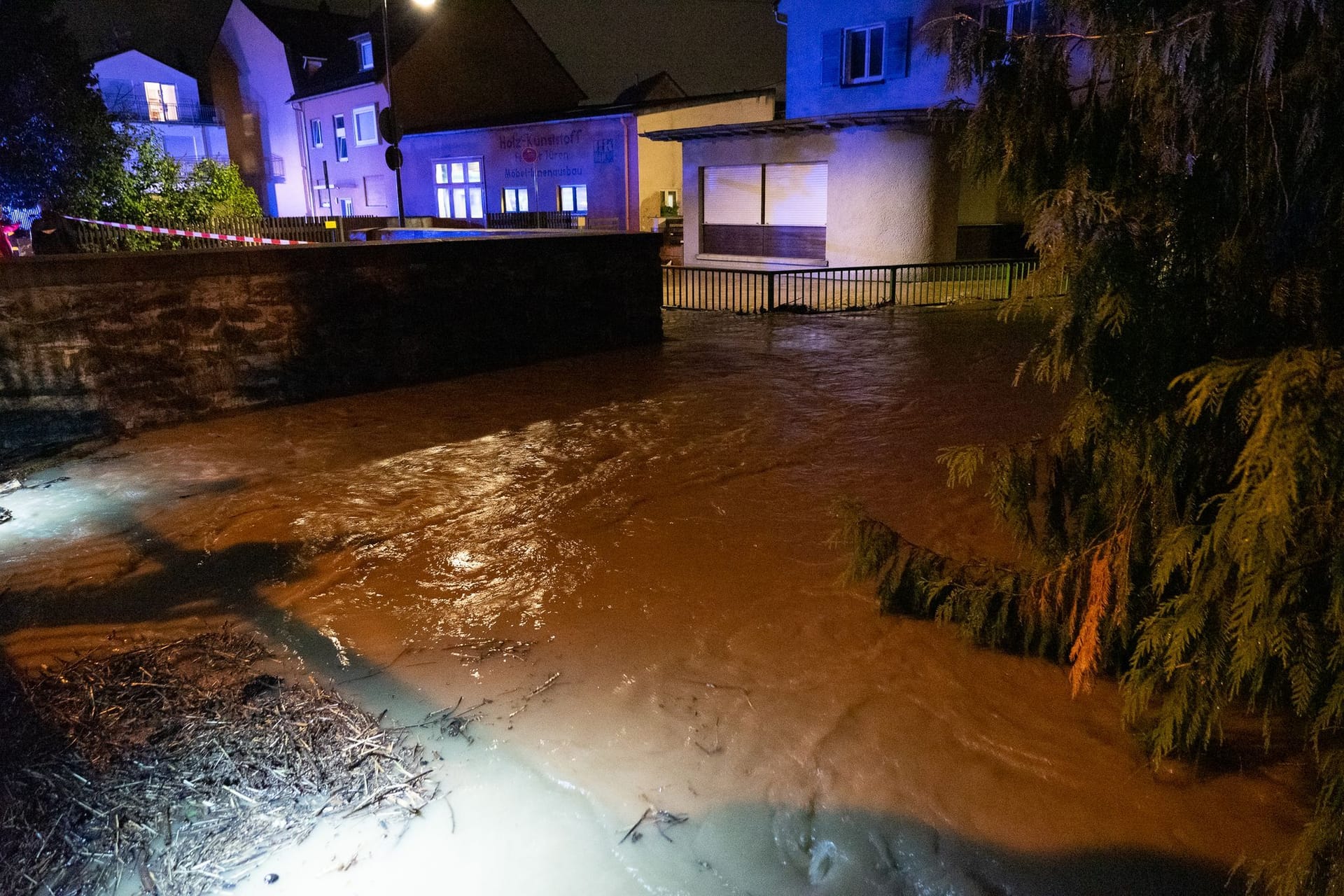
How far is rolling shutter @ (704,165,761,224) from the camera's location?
2361cm

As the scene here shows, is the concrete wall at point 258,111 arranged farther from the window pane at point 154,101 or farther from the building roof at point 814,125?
the building roof at point 814,125

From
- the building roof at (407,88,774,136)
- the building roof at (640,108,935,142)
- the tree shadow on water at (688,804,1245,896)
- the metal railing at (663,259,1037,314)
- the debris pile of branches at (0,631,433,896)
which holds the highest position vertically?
the building roof at (407,88,774,136)

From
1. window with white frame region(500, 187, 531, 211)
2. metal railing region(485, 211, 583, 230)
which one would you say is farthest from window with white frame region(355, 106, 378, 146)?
metal railing region(485, 211, 583, 230)

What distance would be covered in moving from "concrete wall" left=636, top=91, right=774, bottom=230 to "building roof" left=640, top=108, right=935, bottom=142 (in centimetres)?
458

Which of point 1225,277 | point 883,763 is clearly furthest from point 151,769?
point 1225,277

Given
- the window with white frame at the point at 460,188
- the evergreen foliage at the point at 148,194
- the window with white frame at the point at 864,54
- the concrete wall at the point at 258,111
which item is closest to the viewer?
the evergreen foliage at the point at 148,194

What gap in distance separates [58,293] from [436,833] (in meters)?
7.70

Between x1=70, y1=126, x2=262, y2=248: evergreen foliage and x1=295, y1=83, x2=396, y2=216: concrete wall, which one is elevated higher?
x1=295, y1=83, x2=396, y2=216: concrete wall

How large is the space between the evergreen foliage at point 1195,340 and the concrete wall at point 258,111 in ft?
145

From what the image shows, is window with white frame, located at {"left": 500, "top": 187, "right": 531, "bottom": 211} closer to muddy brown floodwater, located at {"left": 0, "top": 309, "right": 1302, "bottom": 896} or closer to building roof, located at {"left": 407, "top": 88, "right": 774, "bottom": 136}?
building roof, located at {"left": 407, "top": 88, "right": 774, "bottom": 136}

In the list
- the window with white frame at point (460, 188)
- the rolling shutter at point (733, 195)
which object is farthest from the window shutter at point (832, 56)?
the window with white frame at point (460, 188)

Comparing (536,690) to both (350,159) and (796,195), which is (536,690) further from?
(350,159)

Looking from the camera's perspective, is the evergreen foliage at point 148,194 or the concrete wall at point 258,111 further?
the concrete wall at point 258,111

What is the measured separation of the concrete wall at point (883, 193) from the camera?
2050 centimetres
